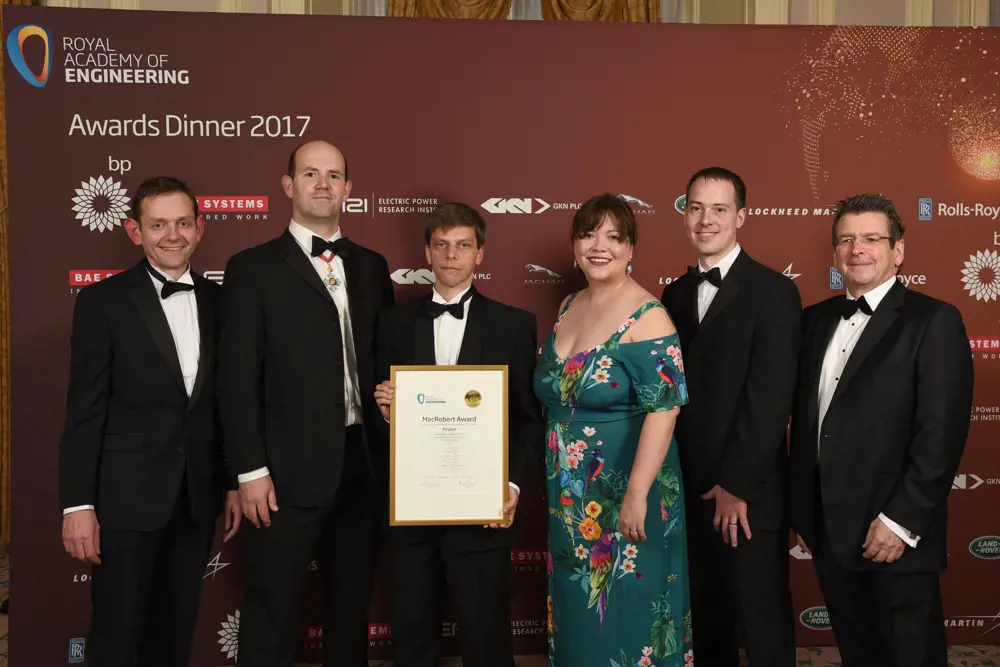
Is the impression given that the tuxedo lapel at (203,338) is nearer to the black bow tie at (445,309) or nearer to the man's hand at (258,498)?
the man's hand at (258,498)

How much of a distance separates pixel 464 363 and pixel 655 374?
2.16ft

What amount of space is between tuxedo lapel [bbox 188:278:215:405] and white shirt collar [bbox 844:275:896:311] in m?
2.16

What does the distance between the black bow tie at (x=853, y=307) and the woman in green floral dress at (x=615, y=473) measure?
0.56 meters

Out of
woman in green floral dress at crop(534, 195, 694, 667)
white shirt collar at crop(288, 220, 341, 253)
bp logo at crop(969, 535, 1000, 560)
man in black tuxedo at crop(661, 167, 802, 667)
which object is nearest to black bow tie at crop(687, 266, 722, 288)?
man in black tuxedo at crop(661, 167, 802, 667)

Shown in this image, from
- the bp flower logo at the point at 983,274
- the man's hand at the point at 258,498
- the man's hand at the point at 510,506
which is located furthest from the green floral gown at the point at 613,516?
the bp flower logo at the point at 983,274

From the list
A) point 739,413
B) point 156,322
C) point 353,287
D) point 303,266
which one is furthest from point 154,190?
point 739,413

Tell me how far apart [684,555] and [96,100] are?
299 cm

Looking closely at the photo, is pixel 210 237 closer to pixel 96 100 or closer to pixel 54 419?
pixel 96 100

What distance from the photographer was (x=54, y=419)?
3.18m

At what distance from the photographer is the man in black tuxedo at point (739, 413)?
2445mm

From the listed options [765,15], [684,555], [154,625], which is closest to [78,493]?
[154,625]

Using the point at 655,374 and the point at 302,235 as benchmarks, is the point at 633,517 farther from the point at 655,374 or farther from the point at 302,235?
the point at 302,235

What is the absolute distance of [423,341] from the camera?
8.30 ft

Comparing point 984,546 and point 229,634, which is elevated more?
point 984,546
